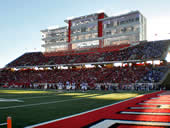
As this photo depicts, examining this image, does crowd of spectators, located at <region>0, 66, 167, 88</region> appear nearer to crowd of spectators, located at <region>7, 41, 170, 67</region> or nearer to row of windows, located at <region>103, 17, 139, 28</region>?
crowd of spectators, located at <region>7, 41, 170, 67</region>

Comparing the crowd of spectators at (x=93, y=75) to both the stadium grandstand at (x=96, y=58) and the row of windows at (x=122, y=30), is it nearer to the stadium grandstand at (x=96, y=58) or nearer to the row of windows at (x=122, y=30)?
the stadium grandstand at (x=96, y=58)

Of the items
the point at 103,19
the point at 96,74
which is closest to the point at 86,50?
the point at 103,19

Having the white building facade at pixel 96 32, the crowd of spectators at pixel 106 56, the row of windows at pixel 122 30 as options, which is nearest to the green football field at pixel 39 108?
the crowd of spectators at pixel 106 56

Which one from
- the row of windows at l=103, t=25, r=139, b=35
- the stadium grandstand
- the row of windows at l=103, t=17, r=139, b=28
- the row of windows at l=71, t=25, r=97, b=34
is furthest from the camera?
the row of windows at l=71, t=25, r=97, b=34

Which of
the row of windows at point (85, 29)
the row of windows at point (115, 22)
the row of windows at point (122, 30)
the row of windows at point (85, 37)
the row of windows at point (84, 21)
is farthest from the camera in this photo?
the row of windows at point (84, 21)

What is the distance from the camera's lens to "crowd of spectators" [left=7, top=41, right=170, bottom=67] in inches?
1464

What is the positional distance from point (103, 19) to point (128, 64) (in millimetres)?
14316

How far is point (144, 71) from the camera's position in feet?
110

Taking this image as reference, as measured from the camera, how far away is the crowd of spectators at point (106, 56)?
37.2 metres

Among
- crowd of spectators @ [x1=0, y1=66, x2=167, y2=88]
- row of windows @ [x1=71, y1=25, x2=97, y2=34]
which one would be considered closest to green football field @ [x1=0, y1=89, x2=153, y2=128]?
crowd of spectators @ [x1=0, y1=66, x2=167, y2=88]

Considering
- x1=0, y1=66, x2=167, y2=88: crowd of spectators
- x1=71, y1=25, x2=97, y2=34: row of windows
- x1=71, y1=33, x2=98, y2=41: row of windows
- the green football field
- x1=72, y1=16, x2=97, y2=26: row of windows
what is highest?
x1=72, y1=16, x2=97, y2=26: row of windows

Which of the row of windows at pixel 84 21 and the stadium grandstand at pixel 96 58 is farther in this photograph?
the row of windows at pixel 84 21

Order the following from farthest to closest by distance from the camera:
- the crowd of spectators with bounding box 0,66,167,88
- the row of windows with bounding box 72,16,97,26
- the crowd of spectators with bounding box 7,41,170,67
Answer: the row of windows with bounding box 72,16,97,26
the crowd of spectators with bounding box 7,41,170,67
the crowd of spectators with bounding box 0,66,167,88

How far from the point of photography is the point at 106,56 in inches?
1686
